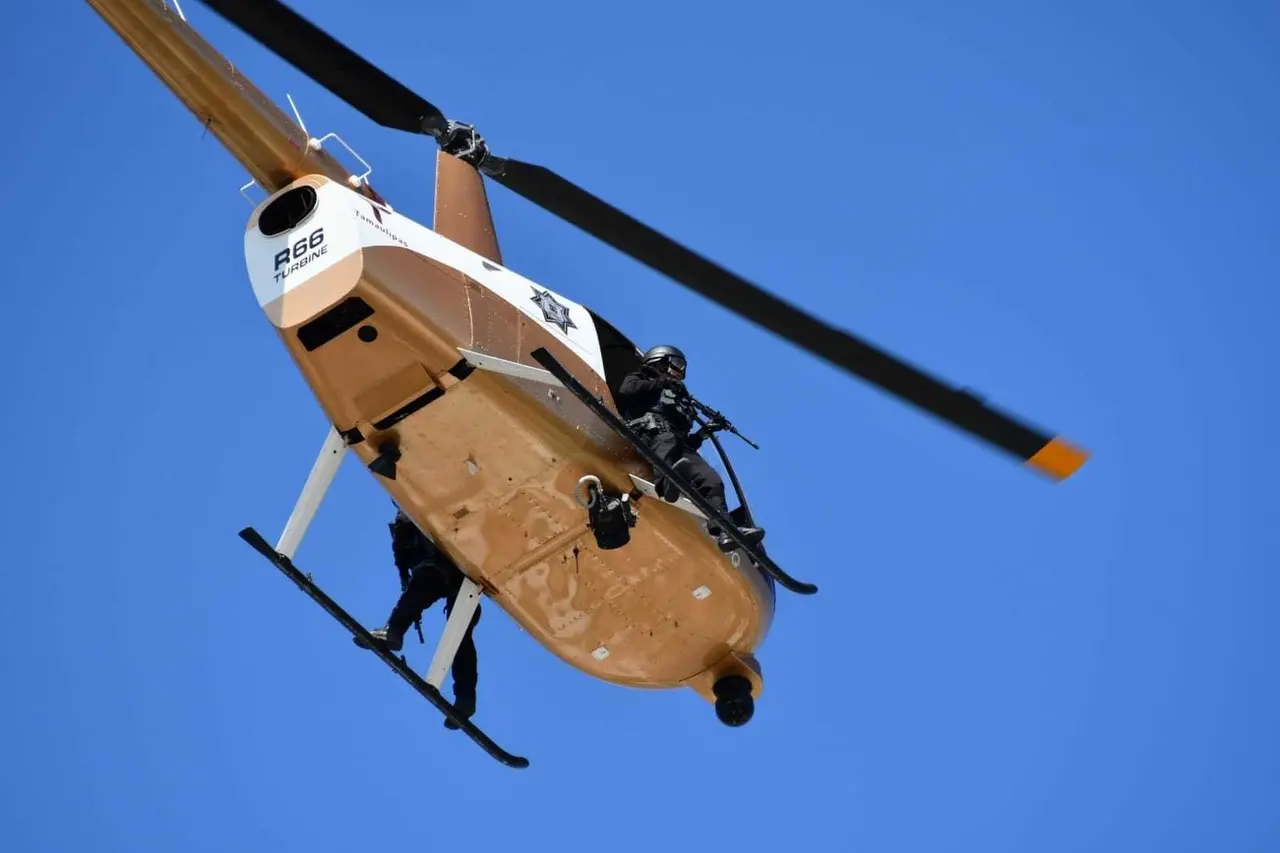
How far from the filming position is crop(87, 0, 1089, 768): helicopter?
9492mm

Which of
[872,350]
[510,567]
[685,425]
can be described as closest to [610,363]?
[685,425]

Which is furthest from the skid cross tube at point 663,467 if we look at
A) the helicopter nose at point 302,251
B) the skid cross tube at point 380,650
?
the skid cross tube at point 380,650

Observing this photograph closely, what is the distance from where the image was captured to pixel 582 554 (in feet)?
35.7

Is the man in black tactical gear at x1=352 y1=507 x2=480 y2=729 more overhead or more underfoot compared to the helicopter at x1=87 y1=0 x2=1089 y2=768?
more underfoot

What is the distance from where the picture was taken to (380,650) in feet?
35.7

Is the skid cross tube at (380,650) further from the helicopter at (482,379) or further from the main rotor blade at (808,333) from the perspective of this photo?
the main rotor blade at (808,333)

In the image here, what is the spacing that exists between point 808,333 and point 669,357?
156 centimetres

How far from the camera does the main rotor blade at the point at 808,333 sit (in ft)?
30.2

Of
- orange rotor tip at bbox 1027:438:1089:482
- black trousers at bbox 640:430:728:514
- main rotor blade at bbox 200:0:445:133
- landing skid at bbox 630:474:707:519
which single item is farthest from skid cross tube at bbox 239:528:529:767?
orange rotor tip at bbox 1027:438:1089:482

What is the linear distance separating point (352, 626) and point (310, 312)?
232cm

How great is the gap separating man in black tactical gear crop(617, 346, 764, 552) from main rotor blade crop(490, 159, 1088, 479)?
91 centimetres

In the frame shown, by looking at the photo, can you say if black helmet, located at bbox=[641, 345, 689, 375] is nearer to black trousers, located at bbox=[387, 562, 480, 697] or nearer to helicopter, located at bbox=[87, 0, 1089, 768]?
helicopter, located at bbox=[87, 0, 1089, 768]

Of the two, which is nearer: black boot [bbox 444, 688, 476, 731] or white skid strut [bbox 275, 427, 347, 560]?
white skid strut [bbox 275, 427, 347, 560]

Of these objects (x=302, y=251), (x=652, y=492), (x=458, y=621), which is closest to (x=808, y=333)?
(x=652, y=492)
